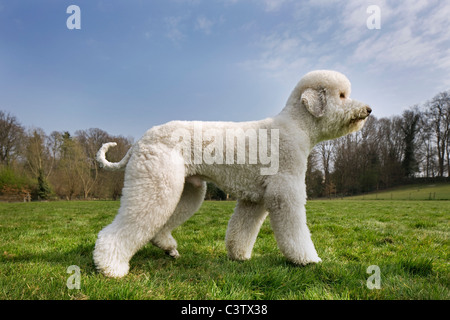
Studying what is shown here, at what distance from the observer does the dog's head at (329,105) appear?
2.90m

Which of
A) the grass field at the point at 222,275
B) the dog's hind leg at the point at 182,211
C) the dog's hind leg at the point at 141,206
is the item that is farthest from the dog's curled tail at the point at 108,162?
the grass field at the point at 222,275

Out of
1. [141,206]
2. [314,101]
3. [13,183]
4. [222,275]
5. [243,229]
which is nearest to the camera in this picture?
[222,275]

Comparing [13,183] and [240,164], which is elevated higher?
[240,164]

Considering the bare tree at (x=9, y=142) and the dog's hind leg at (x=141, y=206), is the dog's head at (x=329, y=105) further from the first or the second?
the bare tree at (x=9, y=142)

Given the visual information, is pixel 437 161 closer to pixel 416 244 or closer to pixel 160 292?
pixel 416 244

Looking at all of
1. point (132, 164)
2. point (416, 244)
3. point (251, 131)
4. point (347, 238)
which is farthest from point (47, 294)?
point (416, 244)

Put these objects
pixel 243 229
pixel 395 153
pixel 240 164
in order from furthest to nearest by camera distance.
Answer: pixel 395 153, pixel 243 229, pixel 240 164

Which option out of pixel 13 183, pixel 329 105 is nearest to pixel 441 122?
pixel 329 105

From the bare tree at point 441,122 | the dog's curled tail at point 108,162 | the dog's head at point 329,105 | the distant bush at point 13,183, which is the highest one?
the bare tree at point 441,122

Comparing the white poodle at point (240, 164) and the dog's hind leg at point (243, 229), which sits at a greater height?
the white poodle at point (240, 164)

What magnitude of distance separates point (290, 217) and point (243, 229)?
730mm

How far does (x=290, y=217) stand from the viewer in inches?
106

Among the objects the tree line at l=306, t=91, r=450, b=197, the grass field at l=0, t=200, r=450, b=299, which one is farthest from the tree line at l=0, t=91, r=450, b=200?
the grass field at l=0, t=200, r=450, b=299

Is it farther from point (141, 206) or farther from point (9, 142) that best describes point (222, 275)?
point (9, 142)
